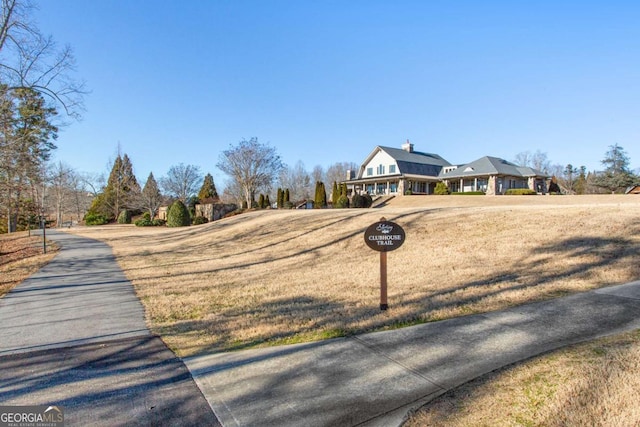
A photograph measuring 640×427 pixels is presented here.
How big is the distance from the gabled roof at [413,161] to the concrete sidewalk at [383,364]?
4128 cm

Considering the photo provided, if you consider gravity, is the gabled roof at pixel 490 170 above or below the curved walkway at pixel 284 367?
above

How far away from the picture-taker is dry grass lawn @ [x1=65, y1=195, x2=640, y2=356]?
509 cm

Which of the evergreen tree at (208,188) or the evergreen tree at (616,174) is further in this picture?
the evergreen tree at (208,188)

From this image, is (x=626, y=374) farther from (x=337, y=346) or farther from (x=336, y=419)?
(x=337, y=346)

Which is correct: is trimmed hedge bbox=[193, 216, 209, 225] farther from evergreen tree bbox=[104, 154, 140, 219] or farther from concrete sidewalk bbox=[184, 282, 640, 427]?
concrete sidewalk bbox=[184, 282, 640, 427]

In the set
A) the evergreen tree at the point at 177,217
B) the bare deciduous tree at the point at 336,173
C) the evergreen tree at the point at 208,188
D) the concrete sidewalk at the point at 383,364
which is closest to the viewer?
the concrete sidewalk at the point at 383,364

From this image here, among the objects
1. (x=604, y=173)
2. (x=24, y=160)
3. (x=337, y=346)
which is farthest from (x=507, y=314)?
(x=604, y=173)

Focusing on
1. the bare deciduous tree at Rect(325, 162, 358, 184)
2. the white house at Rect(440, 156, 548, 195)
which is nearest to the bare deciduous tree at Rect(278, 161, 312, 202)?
the bare deciduous tree at Rect(325, 162, 358, 184)

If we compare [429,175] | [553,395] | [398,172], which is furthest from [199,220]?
[553,395]

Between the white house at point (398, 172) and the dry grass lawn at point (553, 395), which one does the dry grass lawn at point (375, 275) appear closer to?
the dry grass lawn at point (553, 395)

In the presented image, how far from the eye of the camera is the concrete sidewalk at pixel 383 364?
2.84m

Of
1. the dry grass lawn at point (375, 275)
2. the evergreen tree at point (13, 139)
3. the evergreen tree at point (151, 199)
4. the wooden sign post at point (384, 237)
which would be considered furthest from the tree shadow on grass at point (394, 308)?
the evergreen tree at point (151, 199)

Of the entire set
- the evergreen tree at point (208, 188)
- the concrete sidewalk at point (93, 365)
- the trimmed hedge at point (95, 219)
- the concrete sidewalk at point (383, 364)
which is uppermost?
the evergreen tree at point (208, 188)

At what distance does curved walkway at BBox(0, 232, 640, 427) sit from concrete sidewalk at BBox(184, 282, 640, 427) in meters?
0.01
